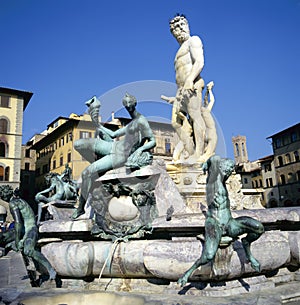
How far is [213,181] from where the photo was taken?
137 inches

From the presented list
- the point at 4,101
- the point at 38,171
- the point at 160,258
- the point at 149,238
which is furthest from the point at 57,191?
the point at 38,171

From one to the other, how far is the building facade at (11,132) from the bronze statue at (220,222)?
127ft

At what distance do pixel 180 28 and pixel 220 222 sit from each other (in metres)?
5.77

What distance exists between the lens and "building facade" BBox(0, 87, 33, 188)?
39.2 metres

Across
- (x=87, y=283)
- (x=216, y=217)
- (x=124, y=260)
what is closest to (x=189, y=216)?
(x=216, y=217)

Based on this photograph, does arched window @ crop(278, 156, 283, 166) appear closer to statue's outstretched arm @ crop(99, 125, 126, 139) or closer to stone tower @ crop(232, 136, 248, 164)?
stone tower @ crop(232, 136, 248, 164)

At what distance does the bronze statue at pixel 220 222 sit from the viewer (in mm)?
3160

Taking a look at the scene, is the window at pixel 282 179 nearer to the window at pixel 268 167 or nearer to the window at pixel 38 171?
the window at pixel 268 167

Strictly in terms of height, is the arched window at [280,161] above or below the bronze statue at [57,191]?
above

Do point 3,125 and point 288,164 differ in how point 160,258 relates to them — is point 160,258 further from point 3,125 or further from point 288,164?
point 288,164

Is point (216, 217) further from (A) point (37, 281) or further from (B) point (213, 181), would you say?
(A) point (37, 281)

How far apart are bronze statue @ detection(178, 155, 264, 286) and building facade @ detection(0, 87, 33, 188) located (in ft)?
127

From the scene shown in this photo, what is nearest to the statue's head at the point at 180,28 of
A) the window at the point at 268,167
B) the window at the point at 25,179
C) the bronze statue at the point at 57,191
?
the bronze statue at the point at 57,191

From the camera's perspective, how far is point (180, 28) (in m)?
7.83
